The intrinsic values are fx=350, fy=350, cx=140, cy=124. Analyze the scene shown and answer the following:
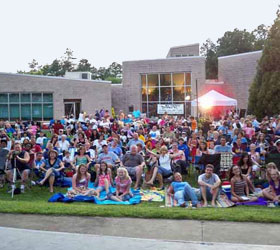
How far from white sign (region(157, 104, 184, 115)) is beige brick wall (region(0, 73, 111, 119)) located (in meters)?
5.53

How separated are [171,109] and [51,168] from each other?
17831mm

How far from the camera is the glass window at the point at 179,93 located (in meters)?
28.3

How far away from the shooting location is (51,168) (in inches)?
370

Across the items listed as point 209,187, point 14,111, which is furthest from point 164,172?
point 14,111

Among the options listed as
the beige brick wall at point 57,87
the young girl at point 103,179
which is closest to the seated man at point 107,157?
the young girl at point 103,179

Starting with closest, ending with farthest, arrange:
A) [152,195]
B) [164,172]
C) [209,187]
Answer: [209,187] → [152,195] → [164,172]

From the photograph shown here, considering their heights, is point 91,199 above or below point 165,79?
below

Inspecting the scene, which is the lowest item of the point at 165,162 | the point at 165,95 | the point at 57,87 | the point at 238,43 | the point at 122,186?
the point at 122,186

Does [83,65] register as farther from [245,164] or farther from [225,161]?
[245,164]

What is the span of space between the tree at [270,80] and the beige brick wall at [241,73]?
5451 millimetres

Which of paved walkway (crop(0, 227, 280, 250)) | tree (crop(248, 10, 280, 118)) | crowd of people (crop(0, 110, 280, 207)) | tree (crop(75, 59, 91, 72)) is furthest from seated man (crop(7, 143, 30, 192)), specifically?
tree (crop(75, 59, 91, 72))

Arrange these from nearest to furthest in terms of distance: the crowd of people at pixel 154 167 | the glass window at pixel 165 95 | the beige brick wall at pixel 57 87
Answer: the crowd of people at pixel 154 167, the beige brick wall at pixel 57 87, the glass window at pixel 165 95

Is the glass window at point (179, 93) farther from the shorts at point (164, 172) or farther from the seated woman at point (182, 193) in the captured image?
the seated woman at point (182, 193)

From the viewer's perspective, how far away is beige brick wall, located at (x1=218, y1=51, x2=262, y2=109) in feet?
90.2
